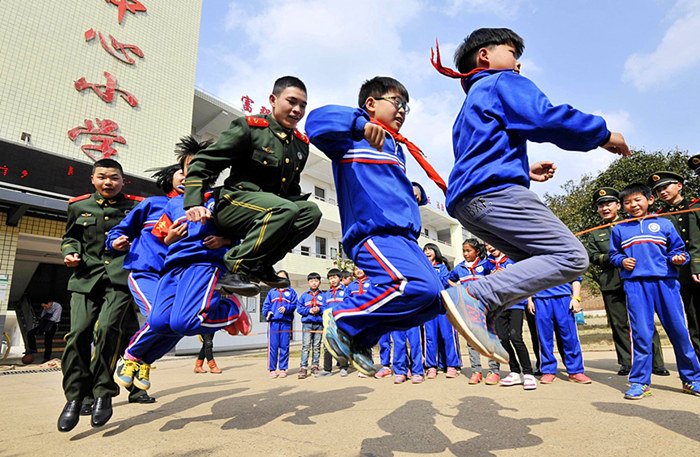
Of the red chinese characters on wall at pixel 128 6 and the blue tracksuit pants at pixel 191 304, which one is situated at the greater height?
the red chinese characters on wall at pixel 128 6

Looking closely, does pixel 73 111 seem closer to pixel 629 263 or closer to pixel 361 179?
pixel 361 179

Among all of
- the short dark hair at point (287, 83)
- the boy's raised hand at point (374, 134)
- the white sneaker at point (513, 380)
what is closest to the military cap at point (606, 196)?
the white sneaker at point (513, 380)

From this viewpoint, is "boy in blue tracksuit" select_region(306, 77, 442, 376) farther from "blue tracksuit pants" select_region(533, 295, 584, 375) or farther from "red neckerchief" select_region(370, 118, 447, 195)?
"blue tracksuit pants" select_region(533, 295, 584, 375)

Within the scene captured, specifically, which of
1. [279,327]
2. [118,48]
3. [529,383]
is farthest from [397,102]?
[118,48]

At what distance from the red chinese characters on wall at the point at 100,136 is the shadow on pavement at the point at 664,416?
14052 millimetres

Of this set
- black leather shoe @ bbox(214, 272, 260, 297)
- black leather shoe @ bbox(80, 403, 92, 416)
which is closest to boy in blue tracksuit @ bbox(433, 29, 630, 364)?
black leather shoe @ bbox(214, 272, 260, 297)

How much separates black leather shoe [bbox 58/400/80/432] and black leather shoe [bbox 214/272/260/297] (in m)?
1.76

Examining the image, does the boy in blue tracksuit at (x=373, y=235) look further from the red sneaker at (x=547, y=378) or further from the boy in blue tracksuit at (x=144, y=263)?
the red sneaker at (x=547, y=378)

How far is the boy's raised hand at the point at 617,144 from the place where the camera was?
2.12m

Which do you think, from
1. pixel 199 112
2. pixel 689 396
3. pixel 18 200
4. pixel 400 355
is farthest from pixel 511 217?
pixel 199 112

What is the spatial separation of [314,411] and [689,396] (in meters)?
3.52

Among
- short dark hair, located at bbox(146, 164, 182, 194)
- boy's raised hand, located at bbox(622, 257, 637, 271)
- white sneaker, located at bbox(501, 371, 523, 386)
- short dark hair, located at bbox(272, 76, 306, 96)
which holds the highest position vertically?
short dark hair, located at bbox(272, 76, 306, 96)

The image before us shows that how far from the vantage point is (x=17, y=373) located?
877cm

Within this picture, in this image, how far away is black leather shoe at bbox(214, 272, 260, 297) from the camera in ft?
8.98
